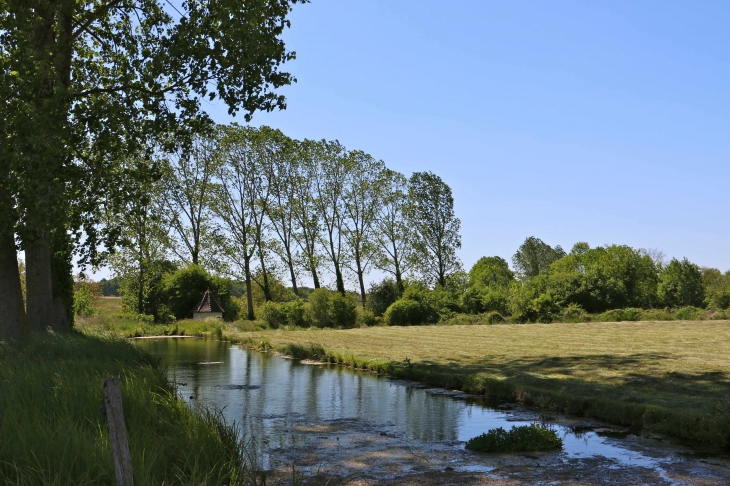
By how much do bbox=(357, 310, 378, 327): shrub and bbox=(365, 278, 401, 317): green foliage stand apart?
62.6 inches

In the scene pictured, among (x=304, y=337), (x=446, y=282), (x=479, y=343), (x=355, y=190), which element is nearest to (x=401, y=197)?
(x=355, y=190)

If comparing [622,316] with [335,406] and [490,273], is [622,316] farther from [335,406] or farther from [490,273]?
[490,273]

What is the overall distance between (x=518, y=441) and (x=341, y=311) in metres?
33.2

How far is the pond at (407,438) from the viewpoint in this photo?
834cm

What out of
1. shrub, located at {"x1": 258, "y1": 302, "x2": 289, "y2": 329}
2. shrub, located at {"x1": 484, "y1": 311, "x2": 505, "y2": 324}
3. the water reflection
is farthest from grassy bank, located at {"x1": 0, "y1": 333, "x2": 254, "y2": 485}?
shrub, located at {"x1": 258, "y1": 302, "x2": 289, "y2": 329}

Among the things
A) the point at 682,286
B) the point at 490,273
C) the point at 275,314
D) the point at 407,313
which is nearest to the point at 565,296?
the point at 407,313

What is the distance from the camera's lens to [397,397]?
50.0 feet

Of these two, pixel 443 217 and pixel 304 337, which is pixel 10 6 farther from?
pixel 443 217

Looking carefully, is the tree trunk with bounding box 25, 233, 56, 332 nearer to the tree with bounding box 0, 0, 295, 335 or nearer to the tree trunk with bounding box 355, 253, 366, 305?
the tree with bounding box 0, 0, 295, 335

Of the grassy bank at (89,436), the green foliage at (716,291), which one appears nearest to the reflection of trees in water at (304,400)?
the grassy bank at (89,436)

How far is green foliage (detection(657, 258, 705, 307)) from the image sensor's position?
5228cm

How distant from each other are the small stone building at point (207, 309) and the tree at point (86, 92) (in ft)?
101

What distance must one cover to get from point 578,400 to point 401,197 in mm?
42922

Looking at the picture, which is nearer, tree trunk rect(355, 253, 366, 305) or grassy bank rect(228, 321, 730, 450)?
grassy bank rect(228, 321, 730, 450)
